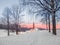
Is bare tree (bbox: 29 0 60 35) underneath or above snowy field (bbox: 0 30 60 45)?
above

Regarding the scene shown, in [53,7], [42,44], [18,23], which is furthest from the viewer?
[18,23]

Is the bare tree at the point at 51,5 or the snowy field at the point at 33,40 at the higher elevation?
the bare tree at the point at 51,5

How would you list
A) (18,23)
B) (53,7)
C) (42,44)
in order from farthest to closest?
(18,23), (53,7), (42,44)

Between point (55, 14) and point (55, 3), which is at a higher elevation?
point (55, 3)

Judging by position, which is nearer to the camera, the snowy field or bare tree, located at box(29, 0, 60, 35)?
the snowy field

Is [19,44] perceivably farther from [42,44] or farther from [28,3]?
[28,3]

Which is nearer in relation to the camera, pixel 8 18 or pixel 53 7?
pixel 53 7

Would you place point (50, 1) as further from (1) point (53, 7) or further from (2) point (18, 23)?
(2) point (18, 23)

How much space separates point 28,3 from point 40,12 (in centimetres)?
224

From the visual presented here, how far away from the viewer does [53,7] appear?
22.1m

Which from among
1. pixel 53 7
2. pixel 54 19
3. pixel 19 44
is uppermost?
pixel 53 7

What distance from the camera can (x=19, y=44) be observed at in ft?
46.1

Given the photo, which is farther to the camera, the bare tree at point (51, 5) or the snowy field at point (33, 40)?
the bare tree at point (51, 5)

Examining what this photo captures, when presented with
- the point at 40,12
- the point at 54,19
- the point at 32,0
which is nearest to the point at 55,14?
the point at 54,19
